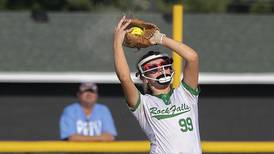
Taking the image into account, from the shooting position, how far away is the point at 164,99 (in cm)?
473

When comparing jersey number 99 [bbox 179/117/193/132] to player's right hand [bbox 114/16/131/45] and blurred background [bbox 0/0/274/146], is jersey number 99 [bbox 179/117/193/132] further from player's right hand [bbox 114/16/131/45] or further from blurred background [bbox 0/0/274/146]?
blurred background [bbox 0/0/274/146]

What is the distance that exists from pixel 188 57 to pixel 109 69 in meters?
5.24

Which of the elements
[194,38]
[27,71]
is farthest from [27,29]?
[194,38]

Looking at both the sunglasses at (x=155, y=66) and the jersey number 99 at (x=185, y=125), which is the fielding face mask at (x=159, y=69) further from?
the jersey number 99 at (x=185, y=125)

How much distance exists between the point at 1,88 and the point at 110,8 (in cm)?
164

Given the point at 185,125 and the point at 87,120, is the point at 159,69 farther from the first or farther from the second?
the point at 87,120

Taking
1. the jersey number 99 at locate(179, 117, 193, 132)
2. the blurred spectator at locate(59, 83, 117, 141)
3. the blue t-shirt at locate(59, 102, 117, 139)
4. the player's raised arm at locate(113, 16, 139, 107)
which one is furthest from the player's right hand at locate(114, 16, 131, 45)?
the blue t-shirt at locate(59, 102, 117, 139)

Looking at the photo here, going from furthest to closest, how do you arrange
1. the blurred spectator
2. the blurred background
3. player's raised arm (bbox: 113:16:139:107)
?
the blurred background
the blurred spectator
player's raised arm (bbox: 113:16:139:107)

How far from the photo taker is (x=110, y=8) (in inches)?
400

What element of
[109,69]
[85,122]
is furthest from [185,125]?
[109,69]

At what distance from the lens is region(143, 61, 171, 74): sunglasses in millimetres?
4652

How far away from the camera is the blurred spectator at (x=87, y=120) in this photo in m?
7.23

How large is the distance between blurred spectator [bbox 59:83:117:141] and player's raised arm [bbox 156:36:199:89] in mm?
2393

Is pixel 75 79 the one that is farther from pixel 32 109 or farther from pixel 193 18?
pixel 193 18
